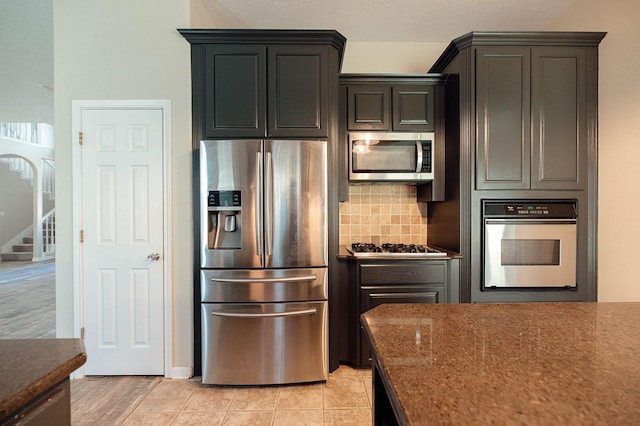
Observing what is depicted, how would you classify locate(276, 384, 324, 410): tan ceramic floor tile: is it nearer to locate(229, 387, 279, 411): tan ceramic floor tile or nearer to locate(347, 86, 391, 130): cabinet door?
locate(229, 387, 279, 411): tan ceramic floor tile

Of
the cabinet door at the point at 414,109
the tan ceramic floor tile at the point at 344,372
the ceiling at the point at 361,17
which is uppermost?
the ceiling at the point at 361,17

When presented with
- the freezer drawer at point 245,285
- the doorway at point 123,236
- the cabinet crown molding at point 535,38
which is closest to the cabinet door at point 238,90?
the doorway at point 123,236

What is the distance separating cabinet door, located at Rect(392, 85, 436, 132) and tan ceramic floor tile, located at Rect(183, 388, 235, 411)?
242cm

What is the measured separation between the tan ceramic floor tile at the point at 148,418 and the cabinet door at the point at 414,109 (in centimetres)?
265

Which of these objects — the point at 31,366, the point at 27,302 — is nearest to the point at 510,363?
the point at 31,366

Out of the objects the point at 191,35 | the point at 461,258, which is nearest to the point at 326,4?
the point at 191,35

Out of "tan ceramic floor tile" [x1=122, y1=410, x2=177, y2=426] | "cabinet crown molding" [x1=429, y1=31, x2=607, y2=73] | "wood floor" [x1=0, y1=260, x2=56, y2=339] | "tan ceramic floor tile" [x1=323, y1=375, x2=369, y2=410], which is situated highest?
"cabinet crown molding" [x1=429, y1=31, x2=607, y2=73]

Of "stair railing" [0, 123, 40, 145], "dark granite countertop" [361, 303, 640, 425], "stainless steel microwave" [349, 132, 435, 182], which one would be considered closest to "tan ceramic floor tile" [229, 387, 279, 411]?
"dark granite countertop" [361, 303, 640, 425]

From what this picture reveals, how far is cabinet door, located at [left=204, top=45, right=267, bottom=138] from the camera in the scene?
88.8 inches

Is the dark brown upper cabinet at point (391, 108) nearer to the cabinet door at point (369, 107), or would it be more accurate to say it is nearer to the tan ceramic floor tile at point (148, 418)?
the cabinet door at point (369, 107)

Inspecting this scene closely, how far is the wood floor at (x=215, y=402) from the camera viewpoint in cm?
187

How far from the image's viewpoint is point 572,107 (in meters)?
2.28

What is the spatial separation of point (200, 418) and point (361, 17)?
3.34 meters

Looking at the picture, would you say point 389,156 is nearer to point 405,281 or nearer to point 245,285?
point 405,281
